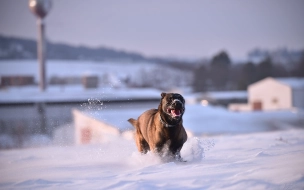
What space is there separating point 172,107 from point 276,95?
41.4 m

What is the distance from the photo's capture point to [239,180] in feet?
11.5

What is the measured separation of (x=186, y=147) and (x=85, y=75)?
A: 33.3 m

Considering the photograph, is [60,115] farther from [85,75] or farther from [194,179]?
[194,179]

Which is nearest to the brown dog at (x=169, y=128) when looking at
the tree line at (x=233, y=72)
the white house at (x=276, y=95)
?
the white house at (x=276, y=95)

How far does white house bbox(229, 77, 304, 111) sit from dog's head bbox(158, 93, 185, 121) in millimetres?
39694

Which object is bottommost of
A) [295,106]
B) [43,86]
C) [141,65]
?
[295,106]

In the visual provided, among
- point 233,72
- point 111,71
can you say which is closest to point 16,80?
point 111,71

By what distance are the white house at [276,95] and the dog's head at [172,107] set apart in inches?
1563

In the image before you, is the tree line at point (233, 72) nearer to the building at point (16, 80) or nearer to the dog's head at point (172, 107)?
the building at point (16, 80)

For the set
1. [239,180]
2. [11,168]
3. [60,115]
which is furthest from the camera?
[60,115]

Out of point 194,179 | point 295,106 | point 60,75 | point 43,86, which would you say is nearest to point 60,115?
point 43,86

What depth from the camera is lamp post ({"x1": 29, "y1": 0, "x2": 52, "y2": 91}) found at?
3512cm

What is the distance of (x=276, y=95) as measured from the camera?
4356cm

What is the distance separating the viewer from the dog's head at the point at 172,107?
4792 millimetres
